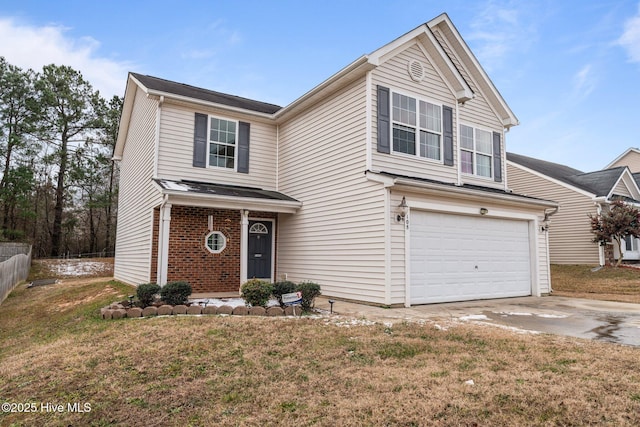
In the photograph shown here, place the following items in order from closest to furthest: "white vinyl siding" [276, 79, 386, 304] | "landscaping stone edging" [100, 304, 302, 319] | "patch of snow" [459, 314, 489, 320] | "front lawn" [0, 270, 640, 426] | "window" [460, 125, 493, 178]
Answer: "front lawn" [0, 270, 640, 426] → "landscaping stone edging" [100, 304, 302, 319] → "patch of snow" [459, 314, 489, 320] → "white vinyl siding" [276, 79, 386, 304] → "window" [460, 125, 493, 178]

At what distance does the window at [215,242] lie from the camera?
36.4ft

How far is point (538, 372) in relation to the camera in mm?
4117

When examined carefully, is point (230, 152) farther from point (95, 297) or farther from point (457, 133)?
point (457, 133)

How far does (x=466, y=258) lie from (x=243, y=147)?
7641 mm

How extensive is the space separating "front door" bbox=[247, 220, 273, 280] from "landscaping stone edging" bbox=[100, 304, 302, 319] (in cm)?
461

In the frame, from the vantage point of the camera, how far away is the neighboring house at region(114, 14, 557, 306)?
31.0 feet

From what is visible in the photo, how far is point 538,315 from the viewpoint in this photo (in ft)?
26.4

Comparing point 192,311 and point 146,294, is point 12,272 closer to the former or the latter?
point 146,294

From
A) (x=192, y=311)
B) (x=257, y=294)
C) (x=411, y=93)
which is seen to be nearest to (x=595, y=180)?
(x=411, y=93)

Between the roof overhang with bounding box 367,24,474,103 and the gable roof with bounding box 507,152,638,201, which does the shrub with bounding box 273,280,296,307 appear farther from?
the gable roof with bounding box 507,152,638,201

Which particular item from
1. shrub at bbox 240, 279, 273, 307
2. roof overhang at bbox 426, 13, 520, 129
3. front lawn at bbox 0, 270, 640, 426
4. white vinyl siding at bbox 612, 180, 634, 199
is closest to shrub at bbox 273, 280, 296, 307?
shrub at bbox 240, 279, 273, 307

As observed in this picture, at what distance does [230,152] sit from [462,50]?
8216 mm

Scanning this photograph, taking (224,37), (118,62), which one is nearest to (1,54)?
(118,62)

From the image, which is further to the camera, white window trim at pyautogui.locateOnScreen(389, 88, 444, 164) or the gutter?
white window trim at pyautogui.locateOnScreen(389, 88, 444, 164)
